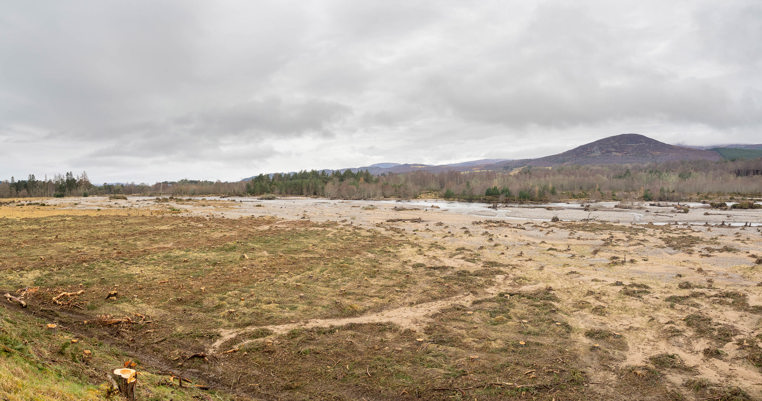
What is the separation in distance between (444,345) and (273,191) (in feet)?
442

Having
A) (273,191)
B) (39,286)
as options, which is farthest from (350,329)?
(273,191)

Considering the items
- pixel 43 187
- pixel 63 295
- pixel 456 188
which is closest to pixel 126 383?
pixel 63 295

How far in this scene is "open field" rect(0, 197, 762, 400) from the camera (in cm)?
620

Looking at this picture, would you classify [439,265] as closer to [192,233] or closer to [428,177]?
[192,233]

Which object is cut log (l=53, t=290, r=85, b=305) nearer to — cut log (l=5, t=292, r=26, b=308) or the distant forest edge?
cut log (l=5, t=292, r=26, b=308)

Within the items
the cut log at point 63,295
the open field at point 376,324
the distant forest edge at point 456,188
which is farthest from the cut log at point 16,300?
the distant forest edge at point 456,188

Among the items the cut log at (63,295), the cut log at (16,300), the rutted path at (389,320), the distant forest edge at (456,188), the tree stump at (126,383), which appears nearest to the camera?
the tree stump at (126,383)

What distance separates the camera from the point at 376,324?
9.02 m

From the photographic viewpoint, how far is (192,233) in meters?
23.0

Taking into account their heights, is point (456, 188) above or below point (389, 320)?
above

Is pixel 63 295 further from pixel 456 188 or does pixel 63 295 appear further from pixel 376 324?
pixel 456 188

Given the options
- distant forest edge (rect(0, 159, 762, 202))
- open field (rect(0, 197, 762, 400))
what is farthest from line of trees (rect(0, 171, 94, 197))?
open field (rect(0, 197, 762, 400))

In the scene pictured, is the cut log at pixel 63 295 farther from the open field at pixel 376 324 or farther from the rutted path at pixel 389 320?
the rutted path at pixel 389 320

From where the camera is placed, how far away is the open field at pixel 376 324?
6195 millimetres
